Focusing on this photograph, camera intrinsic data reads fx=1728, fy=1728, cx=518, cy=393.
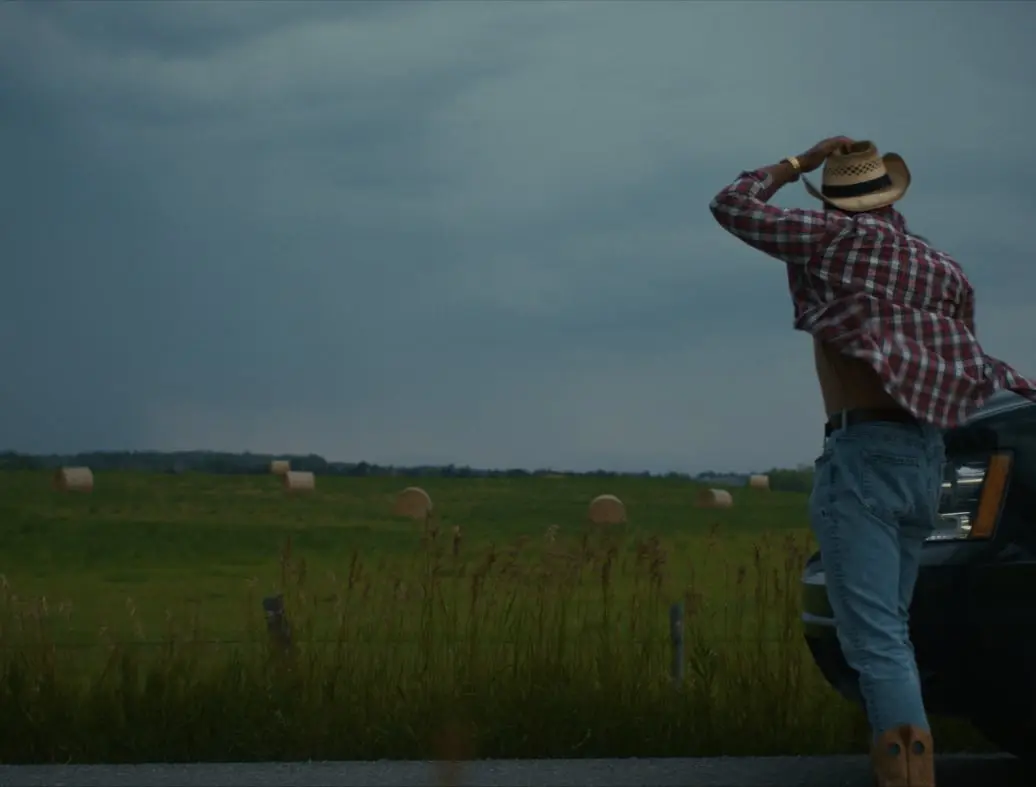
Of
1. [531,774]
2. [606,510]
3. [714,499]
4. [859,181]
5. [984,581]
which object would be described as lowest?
[531,774]

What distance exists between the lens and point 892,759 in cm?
469

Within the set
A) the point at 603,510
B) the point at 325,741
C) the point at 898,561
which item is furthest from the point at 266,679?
the point at 603,510

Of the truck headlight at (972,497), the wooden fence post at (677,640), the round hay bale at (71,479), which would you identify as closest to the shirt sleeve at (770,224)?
the truck headlight at (972,497)

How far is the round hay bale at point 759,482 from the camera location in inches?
1984

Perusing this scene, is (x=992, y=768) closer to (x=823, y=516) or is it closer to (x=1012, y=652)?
(x=1012, y=652)

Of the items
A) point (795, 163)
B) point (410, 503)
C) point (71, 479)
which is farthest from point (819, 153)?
point (71, 479)

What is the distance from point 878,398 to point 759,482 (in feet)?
151

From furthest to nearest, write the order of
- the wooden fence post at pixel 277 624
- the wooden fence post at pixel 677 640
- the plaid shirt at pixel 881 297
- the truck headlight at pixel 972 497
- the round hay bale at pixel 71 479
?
1. the round hay bale at pixel 71 479
2. the wooden fence post at pixel 677 640
3. the wooden fence post at pixel 277 624
4. the truck headlight at pixel 972 497
5. the plaid shirt at pixel 881 297

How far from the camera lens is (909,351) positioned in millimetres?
4801

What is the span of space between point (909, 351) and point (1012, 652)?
3.22ft

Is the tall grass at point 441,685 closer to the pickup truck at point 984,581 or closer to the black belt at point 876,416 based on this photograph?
the pickup truck at point 984,581

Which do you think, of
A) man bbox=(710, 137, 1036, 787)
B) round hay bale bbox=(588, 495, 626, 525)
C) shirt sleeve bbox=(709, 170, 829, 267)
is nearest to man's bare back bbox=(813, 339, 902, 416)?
man bbox=(710, 137, 1036, 787)

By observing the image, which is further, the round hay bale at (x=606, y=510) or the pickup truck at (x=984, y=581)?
the round hay bale at (x=606, y=510)

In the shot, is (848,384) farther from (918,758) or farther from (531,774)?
(531,774)
